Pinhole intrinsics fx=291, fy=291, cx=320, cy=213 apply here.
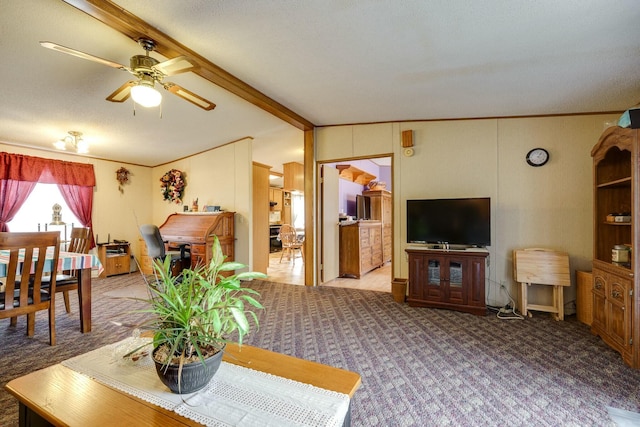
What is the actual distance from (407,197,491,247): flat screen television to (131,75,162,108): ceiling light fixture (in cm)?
289

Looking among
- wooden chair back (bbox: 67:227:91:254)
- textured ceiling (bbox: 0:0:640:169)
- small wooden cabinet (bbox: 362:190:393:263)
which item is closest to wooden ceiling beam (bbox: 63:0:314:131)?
textured ceiling (bbox: 0:0:640:169)

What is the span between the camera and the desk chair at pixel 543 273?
10.0ft

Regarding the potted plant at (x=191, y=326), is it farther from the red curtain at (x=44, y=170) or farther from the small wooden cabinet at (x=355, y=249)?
the red curtain at (x=44, y=170)

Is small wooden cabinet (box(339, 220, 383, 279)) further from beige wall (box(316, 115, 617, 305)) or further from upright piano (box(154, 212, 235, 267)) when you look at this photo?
upright piano (box(154, 212, 235, 267))

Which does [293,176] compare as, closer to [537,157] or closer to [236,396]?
[537,157]

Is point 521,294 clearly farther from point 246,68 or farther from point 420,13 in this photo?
point 246,68

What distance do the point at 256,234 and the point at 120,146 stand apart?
8.99 ft

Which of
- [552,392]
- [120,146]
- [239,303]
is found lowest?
[552,392]

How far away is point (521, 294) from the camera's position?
325 cm

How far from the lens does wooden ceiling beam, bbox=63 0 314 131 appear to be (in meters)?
1.77

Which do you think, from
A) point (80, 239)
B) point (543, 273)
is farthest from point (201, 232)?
point (543, 273)

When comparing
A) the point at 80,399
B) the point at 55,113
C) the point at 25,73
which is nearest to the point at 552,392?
the point at 80,399

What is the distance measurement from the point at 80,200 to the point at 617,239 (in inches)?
305

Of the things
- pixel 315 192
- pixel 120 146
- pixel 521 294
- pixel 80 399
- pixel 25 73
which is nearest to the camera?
pixel 80 399
